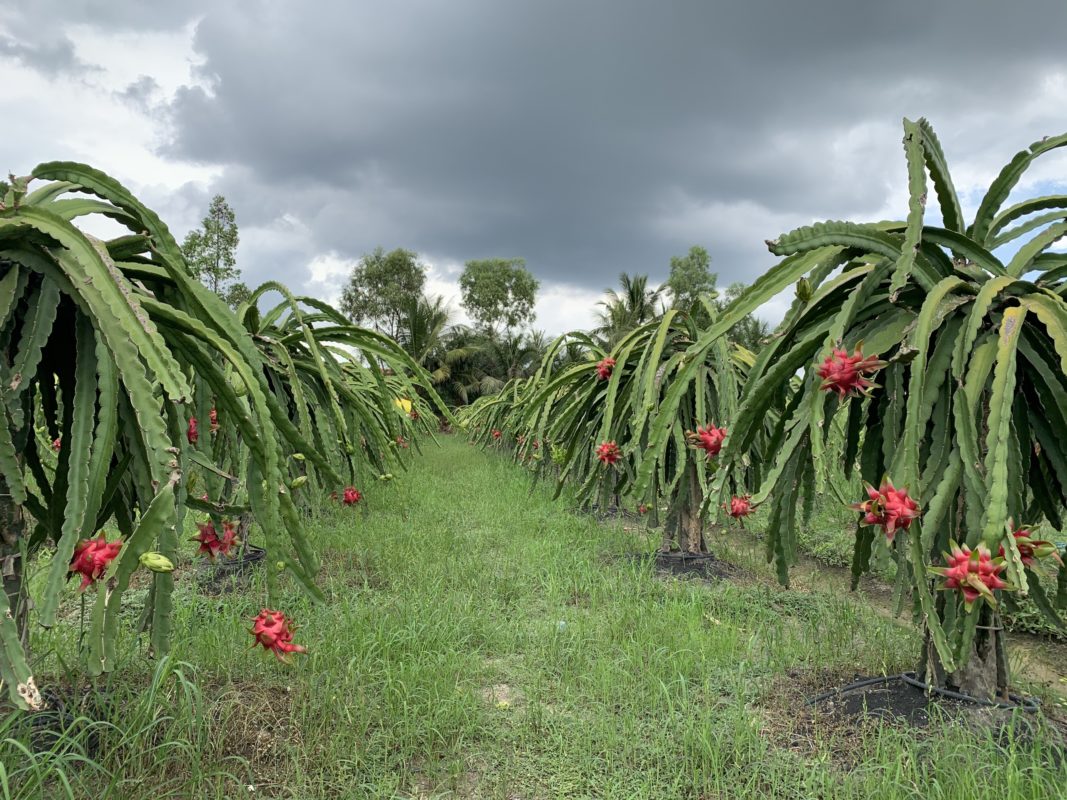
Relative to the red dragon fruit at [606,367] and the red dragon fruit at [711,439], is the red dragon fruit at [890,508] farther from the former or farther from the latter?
the red dragon fruit at [606,367]

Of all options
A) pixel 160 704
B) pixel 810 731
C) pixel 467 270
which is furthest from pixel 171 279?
pixel 467 270

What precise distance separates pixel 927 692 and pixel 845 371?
1.26 meters

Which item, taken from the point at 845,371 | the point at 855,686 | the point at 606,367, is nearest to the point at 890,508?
the point at 845,371

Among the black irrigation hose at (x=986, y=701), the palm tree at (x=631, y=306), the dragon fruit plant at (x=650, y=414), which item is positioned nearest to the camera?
the black irrigation hose at (x=986, y=701)

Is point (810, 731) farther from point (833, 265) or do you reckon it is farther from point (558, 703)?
point (833, 265)

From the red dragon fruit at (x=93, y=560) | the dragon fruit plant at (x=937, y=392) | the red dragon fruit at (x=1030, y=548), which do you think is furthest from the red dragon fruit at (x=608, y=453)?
the red dragon fruit at (x=93, y=560)

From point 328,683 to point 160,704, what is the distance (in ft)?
1.67

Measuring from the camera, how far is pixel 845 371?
5.04ft

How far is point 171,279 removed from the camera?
1769 mm

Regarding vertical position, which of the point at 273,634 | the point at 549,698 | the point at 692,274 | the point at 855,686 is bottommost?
the point at 549,698

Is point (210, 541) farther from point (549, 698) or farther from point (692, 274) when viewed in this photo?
point (692, 274)

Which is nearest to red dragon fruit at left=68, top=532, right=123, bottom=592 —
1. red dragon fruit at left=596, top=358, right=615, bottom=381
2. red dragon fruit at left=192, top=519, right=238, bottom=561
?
red dragon fruit at left=192, top=519, right=238, bottom=561

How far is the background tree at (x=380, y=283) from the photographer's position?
93.7 feet

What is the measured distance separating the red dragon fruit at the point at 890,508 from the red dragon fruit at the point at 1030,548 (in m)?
0.22
